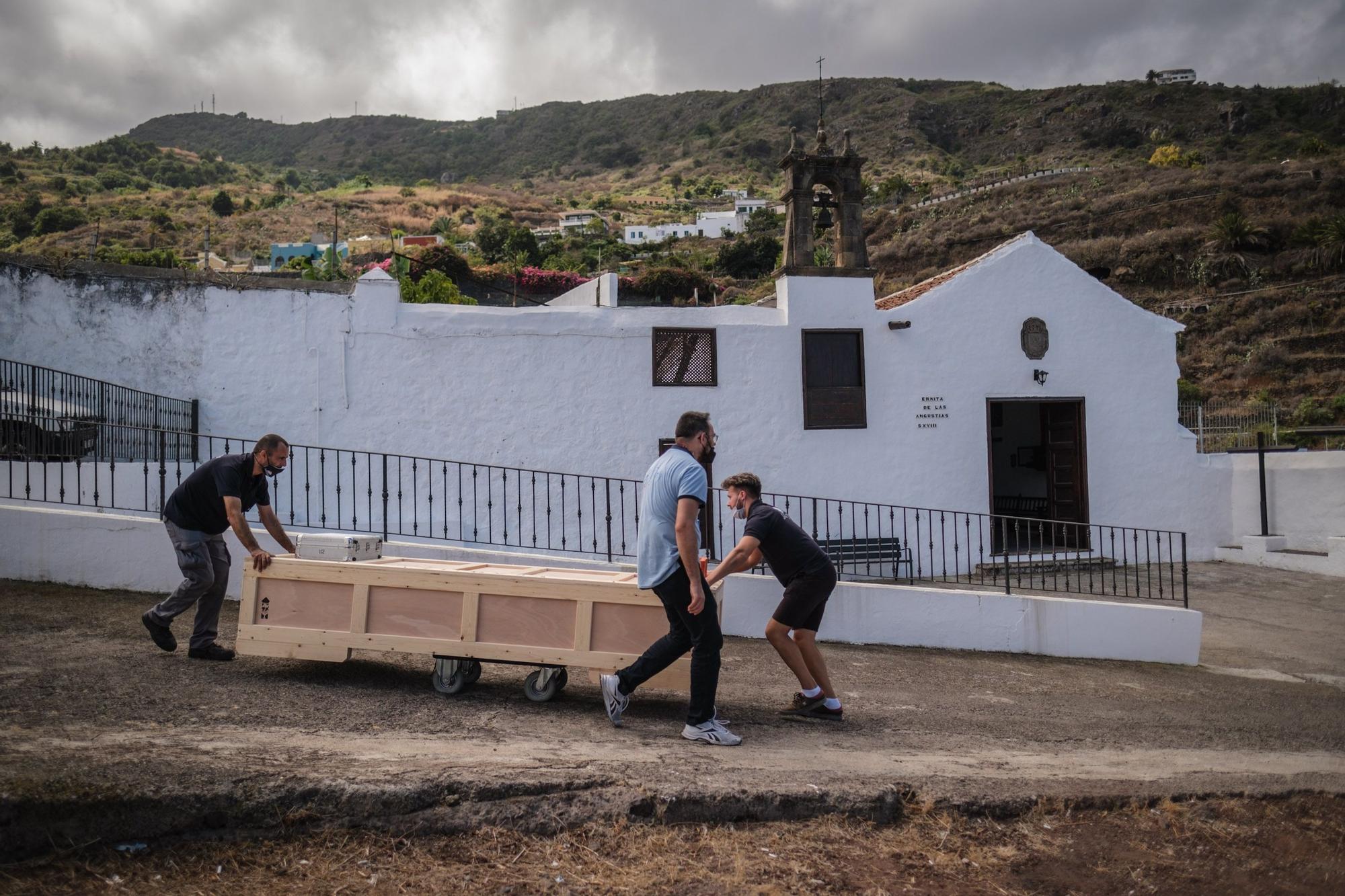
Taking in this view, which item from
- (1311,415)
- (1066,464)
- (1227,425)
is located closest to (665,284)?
(1227,425)

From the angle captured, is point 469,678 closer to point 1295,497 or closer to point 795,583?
point 795,583

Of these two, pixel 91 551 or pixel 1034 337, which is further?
pixel 1034 337

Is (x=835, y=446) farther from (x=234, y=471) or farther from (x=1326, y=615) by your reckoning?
(x=234, y=471)

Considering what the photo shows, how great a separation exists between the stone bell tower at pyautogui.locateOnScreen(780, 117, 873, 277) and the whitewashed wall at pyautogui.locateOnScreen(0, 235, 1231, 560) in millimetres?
403

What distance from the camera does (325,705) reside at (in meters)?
5.61

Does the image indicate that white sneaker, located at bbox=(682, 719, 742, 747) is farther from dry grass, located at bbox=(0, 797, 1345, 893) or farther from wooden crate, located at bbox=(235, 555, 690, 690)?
dry grass, located at bbox=(0, 797, 1345, 893)

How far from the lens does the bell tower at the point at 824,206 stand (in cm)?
1429

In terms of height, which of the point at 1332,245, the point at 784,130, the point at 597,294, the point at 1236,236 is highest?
the point at 784,130

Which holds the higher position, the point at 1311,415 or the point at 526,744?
the point at 1311,415

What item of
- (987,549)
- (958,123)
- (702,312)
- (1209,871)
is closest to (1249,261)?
(987,549)

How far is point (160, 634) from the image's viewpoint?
651 centimetres

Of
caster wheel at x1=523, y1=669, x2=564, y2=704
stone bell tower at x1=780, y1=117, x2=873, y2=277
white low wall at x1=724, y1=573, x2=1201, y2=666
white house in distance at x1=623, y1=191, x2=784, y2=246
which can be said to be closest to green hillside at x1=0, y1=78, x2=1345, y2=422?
white house in distance at x1=623, y1=191, x2=784, y2=246

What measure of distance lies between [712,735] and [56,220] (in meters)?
53.4

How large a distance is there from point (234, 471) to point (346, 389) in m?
6.58
